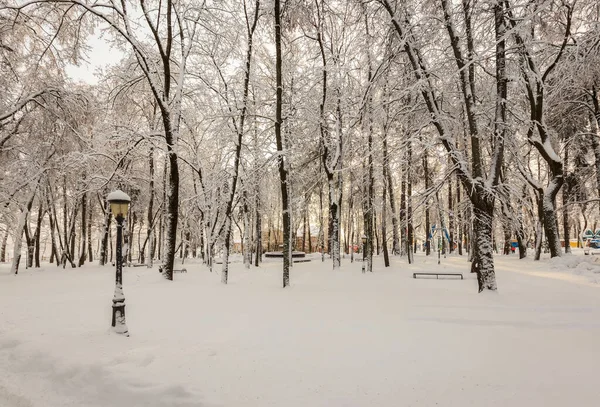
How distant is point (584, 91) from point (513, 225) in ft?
36.7

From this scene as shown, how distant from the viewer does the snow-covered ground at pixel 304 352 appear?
3824mm

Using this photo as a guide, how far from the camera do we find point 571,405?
3510 millimetres

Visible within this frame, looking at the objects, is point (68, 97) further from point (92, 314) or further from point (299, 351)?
point (299, 351)

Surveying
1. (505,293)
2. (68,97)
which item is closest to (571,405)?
(505,293)

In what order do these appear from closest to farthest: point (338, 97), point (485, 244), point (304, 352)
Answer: point (304, 352), point (485, 244), point (338, 97)

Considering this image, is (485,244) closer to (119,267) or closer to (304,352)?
(304,352)

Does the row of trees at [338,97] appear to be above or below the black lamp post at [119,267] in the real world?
above

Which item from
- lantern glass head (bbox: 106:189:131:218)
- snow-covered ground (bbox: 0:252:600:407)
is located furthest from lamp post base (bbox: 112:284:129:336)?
lantern glass head (bbox: 106:189:131:218)

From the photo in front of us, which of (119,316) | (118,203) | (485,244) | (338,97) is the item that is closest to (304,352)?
(119,316)

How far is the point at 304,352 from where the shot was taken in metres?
4.94

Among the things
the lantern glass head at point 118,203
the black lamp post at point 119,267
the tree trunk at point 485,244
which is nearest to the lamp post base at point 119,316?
the black lamp post at point 119,267

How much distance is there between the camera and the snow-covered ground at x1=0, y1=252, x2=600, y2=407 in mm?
→ 3824

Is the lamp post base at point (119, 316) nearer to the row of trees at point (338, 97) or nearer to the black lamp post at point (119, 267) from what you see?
the black lamp post at point (119, 267)

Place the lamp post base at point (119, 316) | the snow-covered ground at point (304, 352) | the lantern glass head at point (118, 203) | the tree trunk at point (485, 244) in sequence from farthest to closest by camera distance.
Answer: the tree trunk at point (485, 244) → the lantern glass head at point (118, 203) → the lamp post base at point (119, 316) → the snow-covered ground at point (304, 352)
